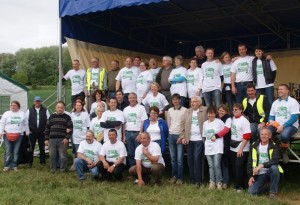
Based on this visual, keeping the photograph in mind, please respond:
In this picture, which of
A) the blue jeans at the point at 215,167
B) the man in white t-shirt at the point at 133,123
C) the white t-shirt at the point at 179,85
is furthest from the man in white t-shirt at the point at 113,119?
the blue jeans at the point at 215,167

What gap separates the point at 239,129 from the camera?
253 inches

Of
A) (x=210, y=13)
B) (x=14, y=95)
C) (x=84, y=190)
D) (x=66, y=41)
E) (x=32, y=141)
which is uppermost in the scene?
(x=210, y=13)

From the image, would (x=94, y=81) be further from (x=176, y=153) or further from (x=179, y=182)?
(x=179, y=182)

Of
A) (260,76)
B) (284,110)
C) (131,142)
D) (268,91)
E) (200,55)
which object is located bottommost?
(131,142)

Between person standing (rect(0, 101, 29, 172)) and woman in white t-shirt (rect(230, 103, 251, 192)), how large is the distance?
4.70 m

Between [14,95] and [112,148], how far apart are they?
1178 cm

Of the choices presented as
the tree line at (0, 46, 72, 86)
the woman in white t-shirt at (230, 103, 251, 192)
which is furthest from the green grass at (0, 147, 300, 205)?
the tree line at (0, 46, 72, 86)

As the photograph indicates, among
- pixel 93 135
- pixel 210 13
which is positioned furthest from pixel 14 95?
pixel 93 135

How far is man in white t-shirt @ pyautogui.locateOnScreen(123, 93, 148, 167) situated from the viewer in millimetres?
7434

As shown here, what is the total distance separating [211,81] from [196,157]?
1.63 meters

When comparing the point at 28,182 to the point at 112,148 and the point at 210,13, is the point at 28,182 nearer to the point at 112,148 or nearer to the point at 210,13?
the point at 112,148

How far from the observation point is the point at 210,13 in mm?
11766

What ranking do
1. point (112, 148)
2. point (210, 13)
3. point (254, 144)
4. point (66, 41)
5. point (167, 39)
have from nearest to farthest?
point (254, 144) → point (112, 148) → point (66, 41) → point (210, 13) → point (167, 39)

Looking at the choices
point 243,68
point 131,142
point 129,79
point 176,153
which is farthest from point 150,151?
point 243,68
